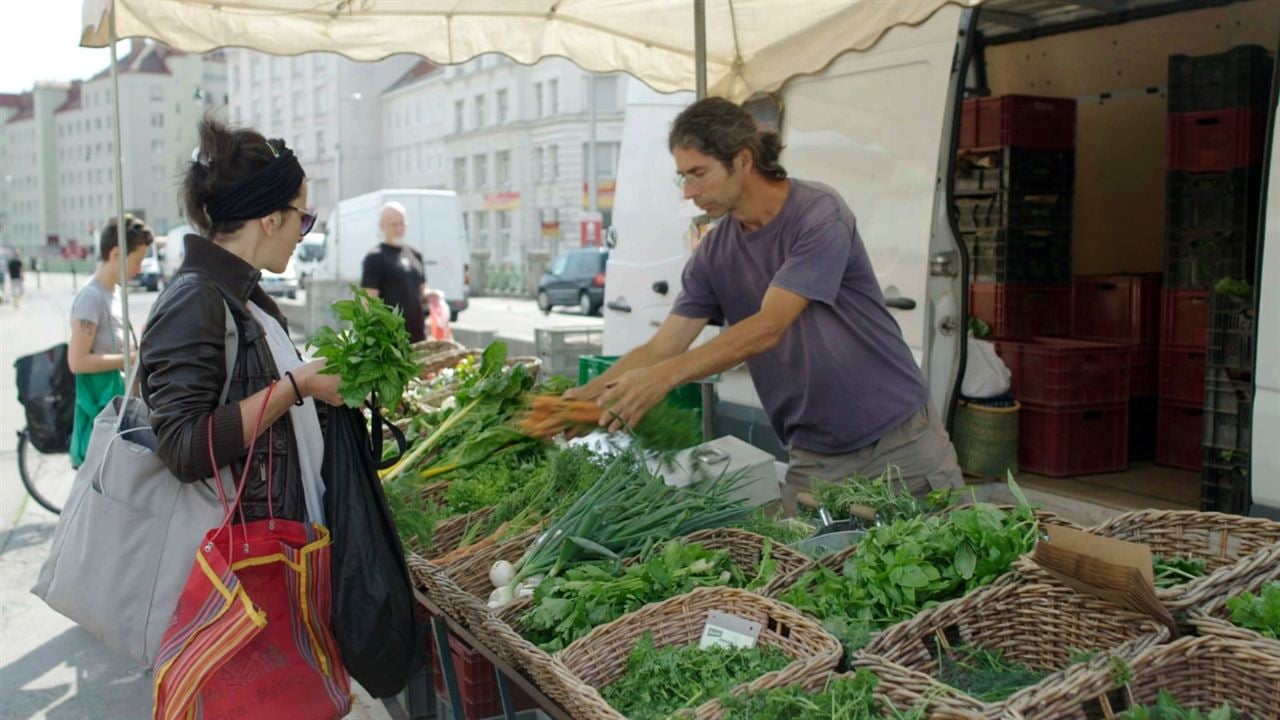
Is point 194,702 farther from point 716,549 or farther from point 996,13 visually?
point 996,13

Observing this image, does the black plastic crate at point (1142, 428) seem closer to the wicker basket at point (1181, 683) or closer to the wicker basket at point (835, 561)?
the wicker basket at point (835, 561)

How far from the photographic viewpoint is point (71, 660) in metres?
5.23

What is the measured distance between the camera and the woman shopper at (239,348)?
2.40 meters

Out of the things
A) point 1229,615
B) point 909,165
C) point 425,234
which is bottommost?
point 1229,615

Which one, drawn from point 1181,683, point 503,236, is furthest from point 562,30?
point 503,236

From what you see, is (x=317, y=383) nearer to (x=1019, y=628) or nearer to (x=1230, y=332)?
(x=1019, y=628)

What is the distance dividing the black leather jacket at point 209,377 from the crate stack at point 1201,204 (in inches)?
194

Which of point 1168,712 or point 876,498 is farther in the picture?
point 876,498

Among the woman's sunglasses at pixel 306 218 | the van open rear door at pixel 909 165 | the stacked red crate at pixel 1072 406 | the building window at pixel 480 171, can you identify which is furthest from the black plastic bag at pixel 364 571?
the building window at pixel 480 171

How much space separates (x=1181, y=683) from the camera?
203 cm

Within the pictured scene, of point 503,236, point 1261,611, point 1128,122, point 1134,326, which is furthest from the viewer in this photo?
point 503,236

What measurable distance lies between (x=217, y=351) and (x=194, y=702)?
0.77 meters

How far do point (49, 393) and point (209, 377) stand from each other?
5.18m

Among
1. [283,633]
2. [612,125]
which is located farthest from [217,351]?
[612,125]
